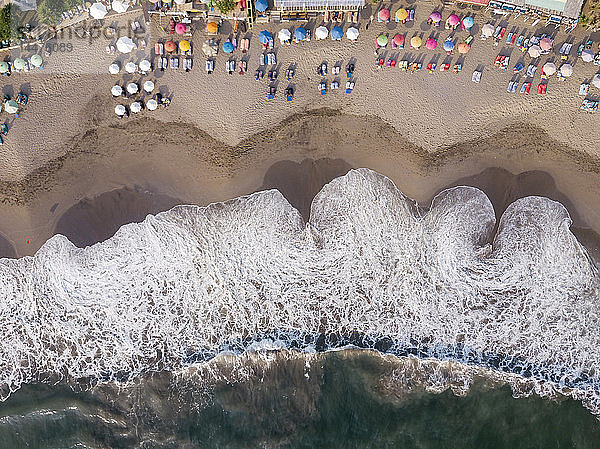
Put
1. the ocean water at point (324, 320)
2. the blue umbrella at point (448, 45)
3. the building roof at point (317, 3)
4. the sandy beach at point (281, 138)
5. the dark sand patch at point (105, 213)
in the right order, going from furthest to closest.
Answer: the dark sand patch at point (105, 213) < the sandy beach at point (281, 138) < the ocean water at point (324, 320) < the blue umbrella at point (448, 45) < the building roof at point (317, 3)

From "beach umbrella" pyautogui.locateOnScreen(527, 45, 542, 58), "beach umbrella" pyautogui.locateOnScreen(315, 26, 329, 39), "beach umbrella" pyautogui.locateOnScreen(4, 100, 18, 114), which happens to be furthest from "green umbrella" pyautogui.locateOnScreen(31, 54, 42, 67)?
"beach umbrella" pyautogui.locateOnScreen(527, 45, 542, 58)

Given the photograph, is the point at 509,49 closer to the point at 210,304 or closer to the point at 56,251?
the point at 210,304

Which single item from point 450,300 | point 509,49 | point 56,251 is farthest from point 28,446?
point 509,49

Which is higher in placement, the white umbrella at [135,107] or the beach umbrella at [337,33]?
the beach umbrella at [337,33]

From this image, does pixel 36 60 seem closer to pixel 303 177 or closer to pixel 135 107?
pixel 135 107

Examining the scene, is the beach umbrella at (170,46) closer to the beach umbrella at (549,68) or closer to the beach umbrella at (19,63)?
the beach umbrella at (19,63)

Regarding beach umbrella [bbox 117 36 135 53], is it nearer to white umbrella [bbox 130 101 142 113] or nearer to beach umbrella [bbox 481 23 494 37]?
white umbrella [bbox 130 101 142 113]

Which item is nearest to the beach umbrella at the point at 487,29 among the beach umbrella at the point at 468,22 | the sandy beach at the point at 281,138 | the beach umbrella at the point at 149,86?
the sandy beach at the point at 281,138
